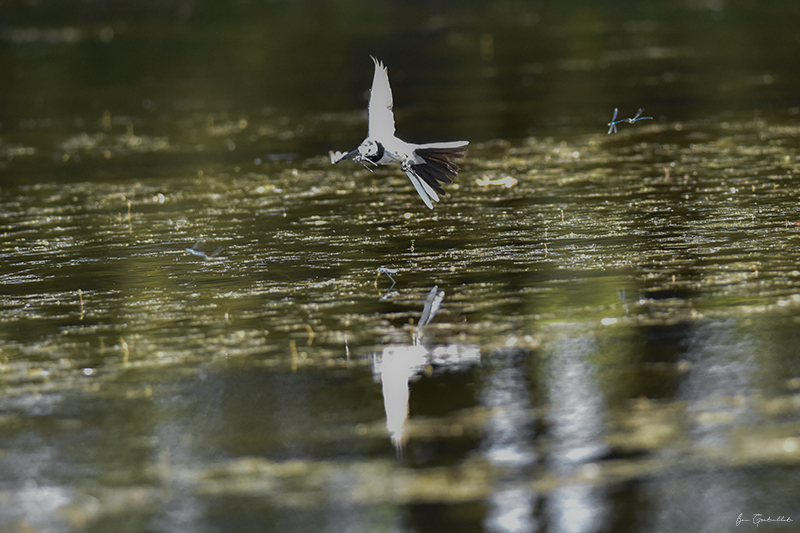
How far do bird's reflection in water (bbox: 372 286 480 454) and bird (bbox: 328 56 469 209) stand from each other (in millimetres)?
1353

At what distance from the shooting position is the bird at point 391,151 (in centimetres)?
847

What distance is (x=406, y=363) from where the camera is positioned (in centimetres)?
721

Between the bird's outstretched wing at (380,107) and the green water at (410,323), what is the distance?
109 centimetres

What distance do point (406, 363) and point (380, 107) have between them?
2035 mm

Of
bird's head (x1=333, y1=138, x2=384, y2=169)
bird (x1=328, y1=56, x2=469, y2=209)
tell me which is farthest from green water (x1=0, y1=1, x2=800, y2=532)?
bird's head (x1=333, y1=138, x2=384, y2=169)

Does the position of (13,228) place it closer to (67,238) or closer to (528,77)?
(67,238)

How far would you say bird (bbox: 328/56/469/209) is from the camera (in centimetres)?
847
